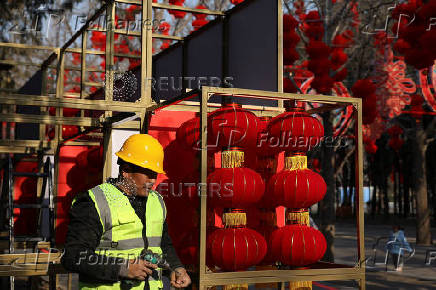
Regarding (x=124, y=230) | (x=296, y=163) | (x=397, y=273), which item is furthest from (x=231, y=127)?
(x=397, y=273)

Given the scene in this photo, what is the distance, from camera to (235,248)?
19.4 ft

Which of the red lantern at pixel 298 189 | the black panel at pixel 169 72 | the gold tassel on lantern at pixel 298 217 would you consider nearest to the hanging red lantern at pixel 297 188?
the red lantern at pixel 298 189

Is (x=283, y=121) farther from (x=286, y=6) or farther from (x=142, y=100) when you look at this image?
(x=286, y=6)

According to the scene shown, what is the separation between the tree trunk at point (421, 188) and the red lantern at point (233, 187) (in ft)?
67.6

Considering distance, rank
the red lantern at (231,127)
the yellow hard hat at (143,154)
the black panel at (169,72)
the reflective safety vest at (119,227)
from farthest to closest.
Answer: the black panel at (169,72)
the red lantern at (231,127)
the yellow hard hat at (143,154)
the reflective safety vest at (119,227)

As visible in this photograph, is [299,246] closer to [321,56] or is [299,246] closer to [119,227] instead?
[119,227]

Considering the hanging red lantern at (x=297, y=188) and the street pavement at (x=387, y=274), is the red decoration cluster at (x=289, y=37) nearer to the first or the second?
the street pavement at (x=387, y=274)

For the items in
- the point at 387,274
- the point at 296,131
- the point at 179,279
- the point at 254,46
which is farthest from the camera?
the point at 387,274

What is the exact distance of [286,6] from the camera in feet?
59.7

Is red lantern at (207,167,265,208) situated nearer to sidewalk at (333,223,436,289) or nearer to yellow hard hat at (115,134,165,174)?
yellow hard hat at (115,134,165,174)

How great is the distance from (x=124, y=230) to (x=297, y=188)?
2.66 meters

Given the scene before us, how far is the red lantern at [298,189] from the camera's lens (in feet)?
20.2

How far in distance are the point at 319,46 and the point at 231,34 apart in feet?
18.8

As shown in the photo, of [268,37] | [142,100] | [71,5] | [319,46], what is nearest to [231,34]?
[268,37]
